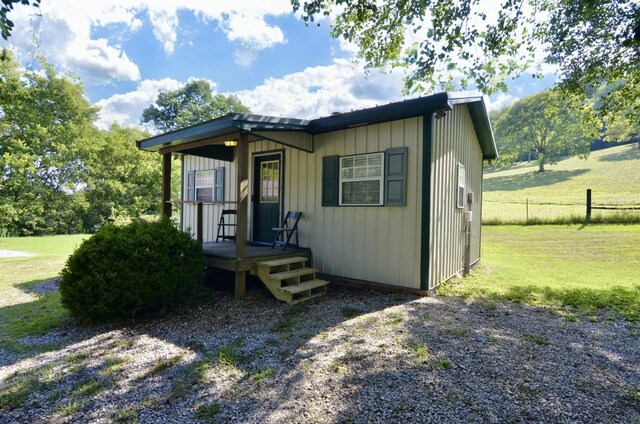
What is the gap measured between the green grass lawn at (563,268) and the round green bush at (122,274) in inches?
163

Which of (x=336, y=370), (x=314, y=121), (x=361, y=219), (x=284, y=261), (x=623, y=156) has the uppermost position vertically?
(x=623, y=156)

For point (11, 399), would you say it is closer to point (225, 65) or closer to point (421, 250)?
point (421, 250)

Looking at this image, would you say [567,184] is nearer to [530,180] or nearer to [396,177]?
[530,180]

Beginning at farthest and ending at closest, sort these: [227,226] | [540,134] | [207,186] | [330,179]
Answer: [540,134], [207,186], [227,226], [330,179]

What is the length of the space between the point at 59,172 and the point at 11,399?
20.0 m

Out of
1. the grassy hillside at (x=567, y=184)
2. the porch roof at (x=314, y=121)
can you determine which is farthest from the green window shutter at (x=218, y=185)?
the grassy hillside at (x=567, y=184)

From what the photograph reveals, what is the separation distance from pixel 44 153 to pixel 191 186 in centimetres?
1387

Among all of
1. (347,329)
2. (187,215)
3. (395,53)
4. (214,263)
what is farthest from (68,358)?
(395,53)

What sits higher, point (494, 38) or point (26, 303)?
point (494, 38)

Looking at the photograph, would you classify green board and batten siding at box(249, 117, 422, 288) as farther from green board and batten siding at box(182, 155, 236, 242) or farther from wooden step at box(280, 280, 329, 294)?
green board and batten siding at box(182, 155, 236, 242)

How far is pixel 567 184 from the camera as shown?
89.9 feet

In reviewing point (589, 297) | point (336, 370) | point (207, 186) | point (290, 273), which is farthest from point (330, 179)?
point (589, 297)

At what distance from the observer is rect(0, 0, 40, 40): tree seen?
2.68 metres

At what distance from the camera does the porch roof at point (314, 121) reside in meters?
4.76
